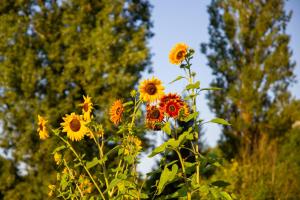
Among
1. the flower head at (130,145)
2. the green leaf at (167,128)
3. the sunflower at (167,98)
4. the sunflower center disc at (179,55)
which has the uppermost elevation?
the sunflower center disc at (179,55)

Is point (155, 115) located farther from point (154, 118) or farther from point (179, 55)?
point (179, 55)

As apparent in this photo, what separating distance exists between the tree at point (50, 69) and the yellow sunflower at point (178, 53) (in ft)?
22.7

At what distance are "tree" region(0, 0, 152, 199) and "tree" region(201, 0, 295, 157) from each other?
5762 mm

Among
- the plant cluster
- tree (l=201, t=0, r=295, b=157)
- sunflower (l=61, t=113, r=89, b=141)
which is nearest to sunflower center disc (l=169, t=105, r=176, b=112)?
the plant cluster

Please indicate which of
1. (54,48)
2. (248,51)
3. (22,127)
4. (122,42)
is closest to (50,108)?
(22,127)

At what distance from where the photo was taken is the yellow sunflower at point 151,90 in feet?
10.6

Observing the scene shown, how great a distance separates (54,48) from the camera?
10.9m

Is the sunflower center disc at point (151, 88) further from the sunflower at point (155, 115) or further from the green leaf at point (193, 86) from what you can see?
the green leaf at point (193, 86)

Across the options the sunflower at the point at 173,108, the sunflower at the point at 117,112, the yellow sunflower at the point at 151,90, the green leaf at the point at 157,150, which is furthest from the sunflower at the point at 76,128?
the green leaf at the point at 157,150

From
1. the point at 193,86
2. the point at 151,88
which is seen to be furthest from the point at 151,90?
the point at 193,86

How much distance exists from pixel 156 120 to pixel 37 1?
939 centimetres

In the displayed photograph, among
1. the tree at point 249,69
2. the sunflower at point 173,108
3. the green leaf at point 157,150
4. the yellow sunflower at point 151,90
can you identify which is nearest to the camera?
the green leaf at point 157,150

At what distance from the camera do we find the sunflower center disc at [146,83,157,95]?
3.22 meters

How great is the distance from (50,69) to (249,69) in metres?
7.91
